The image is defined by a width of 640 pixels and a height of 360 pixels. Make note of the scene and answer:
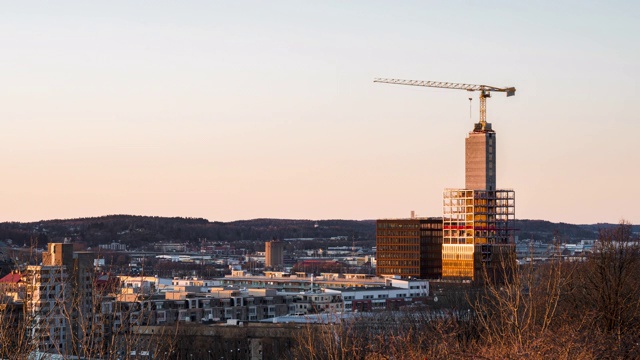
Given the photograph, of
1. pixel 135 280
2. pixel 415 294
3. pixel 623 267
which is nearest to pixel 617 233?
pixel 623 267

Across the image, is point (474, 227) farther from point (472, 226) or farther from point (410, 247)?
point (410, 247)

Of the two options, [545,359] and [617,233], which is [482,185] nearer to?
[617,233]

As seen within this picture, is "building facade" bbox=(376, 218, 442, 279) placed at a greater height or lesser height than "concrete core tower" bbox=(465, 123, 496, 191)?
lesser

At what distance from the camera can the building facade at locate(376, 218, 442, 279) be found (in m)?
162

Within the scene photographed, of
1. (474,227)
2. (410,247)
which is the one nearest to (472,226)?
(474,227)

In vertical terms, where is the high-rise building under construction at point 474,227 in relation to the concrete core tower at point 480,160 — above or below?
below

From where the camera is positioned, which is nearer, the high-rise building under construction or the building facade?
the high-rise building under construction

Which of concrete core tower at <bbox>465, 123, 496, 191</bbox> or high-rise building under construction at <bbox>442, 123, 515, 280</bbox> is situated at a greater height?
concrete core tower at <bbox>465, 123, 496, 191</bbox>

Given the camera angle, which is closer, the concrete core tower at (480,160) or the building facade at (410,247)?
the concrete core tower at (480,160)

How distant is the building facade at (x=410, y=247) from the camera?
16238 cm

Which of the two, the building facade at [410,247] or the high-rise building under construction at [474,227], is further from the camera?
the building facade at [410,247]

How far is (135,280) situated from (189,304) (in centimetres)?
4595

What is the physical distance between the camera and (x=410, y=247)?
164375mm

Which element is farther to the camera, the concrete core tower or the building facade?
the building facade
